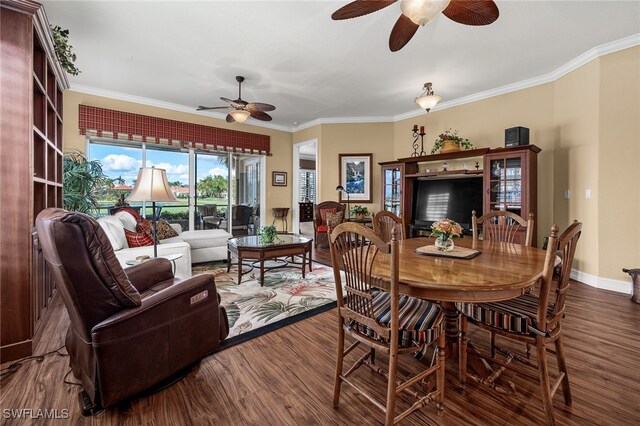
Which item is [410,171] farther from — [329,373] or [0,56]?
[0,56]

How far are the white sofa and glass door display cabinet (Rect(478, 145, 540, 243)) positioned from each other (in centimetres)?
440

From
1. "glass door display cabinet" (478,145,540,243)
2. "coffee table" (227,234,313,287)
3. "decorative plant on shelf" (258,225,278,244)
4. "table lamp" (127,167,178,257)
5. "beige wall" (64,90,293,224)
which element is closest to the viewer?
"table lamp" (127,167,178,257)

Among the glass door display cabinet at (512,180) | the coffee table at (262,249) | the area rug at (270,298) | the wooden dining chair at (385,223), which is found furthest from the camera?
the glass door display cabinet at (512,180)

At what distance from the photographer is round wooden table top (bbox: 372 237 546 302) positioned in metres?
1.33

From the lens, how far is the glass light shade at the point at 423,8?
177 centimetres

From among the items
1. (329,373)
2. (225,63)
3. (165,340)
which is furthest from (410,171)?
(165,340)

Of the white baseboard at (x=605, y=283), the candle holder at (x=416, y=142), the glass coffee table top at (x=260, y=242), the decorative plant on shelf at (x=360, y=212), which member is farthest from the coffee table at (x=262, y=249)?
the white baseboard at (x=605, y=283)

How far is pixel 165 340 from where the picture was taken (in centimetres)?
163

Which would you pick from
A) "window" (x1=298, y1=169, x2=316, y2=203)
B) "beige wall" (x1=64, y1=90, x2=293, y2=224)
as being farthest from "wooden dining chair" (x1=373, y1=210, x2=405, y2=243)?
"window" (x1=298, y1=169, x2=316, y2=203)

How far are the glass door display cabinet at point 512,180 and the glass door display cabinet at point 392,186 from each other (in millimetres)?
1539

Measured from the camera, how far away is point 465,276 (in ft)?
4.75

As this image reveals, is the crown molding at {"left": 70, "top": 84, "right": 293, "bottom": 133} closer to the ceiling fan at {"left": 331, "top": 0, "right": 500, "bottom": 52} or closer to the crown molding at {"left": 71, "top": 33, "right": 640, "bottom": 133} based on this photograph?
the crown molding at {"left": 71, "top": 33, "right": 640, "bottom": 133}

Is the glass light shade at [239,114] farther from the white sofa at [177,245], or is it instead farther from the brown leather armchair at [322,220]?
the brown leather armchair at [322,220]

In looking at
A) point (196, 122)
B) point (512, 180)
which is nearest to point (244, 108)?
point (196, 122)
